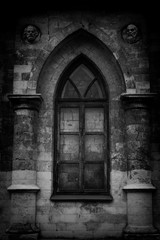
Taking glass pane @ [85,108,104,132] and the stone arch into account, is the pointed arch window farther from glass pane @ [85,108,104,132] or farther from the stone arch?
the stone arch

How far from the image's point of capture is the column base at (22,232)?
23.7 feet

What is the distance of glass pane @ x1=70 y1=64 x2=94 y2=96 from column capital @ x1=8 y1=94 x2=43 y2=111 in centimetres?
103

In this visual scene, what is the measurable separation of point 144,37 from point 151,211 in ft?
12.4

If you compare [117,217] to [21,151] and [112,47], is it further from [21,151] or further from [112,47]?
[112,47]

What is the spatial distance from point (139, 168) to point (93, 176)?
1.06 m

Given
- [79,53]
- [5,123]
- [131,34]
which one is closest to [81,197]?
[5,123]

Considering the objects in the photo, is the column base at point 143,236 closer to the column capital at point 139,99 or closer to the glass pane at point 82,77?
the column capital at point 139,99

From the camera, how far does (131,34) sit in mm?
8133

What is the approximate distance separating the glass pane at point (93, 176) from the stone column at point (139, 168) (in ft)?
2.15

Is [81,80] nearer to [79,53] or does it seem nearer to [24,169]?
[79,53]

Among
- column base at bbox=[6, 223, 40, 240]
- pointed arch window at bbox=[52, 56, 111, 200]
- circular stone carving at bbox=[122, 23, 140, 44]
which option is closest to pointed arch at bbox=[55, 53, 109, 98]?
pointed arch window at bbox=[52, 56, 111, 200]

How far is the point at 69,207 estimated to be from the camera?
7.66 metres

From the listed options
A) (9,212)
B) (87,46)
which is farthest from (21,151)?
(87,46)

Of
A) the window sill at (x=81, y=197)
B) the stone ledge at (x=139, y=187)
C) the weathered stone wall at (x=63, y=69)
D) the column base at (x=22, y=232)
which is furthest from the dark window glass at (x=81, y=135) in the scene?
the column base at (x=22, y=232)
